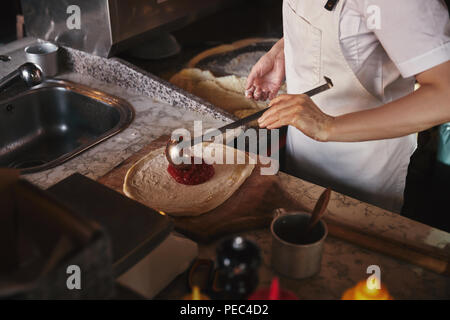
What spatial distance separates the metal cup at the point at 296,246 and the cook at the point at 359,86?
1.02ft

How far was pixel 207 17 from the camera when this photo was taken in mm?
2703

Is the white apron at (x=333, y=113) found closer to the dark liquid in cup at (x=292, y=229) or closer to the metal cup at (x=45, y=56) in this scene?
the dark liquid in cup at (x=292, y=229)

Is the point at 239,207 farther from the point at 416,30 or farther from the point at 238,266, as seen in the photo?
the point at 416,30

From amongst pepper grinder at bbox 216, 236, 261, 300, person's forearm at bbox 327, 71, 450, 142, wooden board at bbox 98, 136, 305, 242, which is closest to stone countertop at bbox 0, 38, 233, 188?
wooden board at bbox 98, 136, 305, 242

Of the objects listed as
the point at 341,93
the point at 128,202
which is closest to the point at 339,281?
the point at 128,202

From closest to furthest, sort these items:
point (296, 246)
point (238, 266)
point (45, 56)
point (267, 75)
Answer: point (238, 266), point (296, 246), point (267, 75), point (45, 56)

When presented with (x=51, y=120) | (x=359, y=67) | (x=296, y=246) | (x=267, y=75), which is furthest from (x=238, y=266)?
(x=51, y=120)

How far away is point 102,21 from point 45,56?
0.32 meters

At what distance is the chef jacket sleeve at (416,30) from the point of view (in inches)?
46.0

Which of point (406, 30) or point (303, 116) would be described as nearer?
point (406, 30)

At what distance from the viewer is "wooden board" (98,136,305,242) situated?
126cm

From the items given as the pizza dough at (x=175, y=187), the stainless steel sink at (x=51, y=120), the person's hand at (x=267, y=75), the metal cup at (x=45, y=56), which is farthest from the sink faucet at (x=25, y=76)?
the person's hand at (x=267, y=75)

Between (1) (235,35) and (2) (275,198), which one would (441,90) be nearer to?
(2) (275,198)

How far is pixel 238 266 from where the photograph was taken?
2.88 ft
